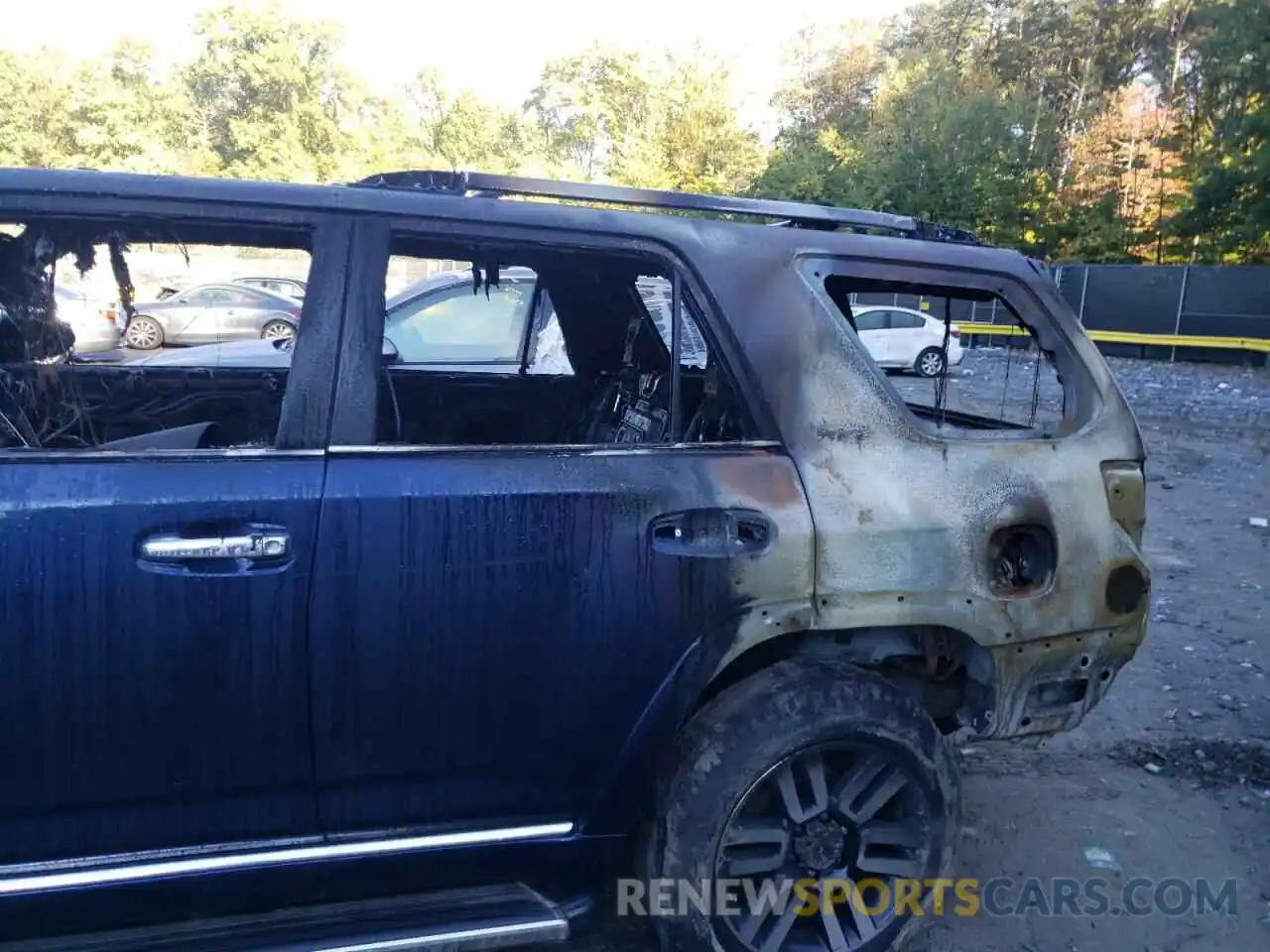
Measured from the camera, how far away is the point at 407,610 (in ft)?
6.82

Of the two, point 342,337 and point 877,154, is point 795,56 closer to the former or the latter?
point 877,154

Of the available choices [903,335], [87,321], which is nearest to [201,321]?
[87,321]

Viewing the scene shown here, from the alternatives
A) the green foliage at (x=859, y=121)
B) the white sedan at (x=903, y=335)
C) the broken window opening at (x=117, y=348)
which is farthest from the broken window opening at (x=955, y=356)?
the green foliage at (x=859, y=121)

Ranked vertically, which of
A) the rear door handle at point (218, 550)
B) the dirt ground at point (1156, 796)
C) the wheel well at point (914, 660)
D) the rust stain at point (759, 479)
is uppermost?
the rust stain at point (759, 479)

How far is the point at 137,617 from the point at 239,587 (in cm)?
20

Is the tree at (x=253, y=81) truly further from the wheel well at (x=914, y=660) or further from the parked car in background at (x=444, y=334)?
the wheel well at (x=914, y=660)

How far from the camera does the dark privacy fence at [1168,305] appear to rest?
890 inches

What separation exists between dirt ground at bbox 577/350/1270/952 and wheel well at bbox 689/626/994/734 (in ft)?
2.04

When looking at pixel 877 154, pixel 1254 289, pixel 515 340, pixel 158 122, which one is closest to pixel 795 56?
pixel 877 154

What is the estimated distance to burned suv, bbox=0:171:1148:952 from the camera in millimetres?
1960

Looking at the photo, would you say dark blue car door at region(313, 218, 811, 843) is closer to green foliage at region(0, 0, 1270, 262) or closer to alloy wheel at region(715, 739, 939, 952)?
alloy wheel at region(715, 739, 939, 952)

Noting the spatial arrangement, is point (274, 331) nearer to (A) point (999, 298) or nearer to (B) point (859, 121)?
(A) point (999, 298)

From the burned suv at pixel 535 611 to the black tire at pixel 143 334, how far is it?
0.66 meters

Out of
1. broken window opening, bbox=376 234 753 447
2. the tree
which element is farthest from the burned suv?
the tree
